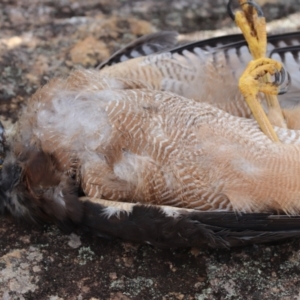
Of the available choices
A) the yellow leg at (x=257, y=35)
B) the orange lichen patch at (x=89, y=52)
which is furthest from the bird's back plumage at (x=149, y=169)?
the orange lichen patch at (x=89, y=52)

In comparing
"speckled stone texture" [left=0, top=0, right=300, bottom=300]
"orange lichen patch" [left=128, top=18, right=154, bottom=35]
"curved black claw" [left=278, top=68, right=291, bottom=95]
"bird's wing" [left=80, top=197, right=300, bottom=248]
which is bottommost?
"speckled stone texture" [left=0, top=0, right=300, bottom=300]

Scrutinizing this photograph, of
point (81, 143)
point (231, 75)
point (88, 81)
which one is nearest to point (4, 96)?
point (88, 81)

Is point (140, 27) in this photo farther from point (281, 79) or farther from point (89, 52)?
point (281, 79)

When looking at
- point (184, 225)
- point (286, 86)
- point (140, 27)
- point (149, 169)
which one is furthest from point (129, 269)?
point (140, 27)

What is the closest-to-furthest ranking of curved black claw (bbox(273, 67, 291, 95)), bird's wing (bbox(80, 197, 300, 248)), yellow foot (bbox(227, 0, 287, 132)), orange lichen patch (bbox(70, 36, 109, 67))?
bird's wing (bbox(80, 197, 300, 248)) → curved black claw (bbox(273, 67, 291, 95)) → yellow foot (bbox(227, 0, 287, 132)) → orange lichen patch (bbox(70, 36, 109, 67))

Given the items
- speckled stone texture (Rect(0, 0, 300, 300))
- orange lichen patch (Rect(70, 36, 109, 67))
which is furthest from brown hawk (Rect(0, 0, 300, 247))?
orange lichen patch (Rect(70, 36, 109, 67))

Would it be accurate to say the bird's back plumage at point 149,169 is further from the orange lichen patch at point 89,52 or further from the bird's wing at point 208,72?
the orange lichen patch at point 89,52

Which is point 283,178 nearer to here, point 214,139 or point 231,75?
point 214,139

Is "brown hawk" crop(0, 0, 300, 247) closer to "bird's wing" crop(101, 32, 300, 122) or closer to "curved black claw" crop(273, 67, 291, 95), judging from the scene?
"curved black claw" crop(273, 67, 291, 95)
